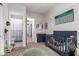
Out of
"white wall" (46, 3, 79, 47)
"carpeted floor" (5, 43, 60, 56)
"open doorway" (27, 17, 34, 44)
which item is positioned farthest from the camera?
"open doorway" (27, 17, 34, 44)

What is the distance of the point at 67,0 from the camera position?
1.88 m

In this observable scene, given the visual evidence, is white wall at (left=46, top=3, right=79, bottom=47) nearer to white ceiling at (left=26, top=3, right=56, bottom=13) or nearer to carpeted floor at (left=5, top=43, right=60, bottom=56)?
white ceiling at (left=26, top=3, right=56, bottom=13)

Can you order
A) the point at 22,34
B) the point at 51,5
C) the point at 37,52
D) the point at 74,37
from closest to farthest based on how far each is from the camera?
the point at 37,52
the point at 74,37
the point at 51,5
the point at 22,34

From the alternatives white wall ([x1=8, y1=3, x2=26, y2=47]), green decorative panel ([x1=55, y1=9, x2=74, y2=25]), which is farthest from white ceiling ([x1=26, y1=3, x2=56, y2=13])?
green decorative panel ([x1=55, y1=9, x2=74, y2=25])

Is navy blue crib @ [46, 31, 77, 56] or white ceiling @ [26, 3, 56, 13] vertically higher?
white ceiling @ [26, 3, 56, 13]

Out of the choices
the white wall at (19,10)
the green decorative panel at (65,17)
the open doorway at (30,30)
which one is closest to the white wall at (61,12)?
the green decorative panel at (65,17)

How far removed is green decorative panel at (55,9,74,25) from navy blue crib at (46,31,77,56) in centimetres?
21

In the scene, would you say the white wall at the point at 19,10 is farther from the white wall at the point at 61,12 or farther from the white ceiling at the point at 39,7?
the white wall at the point at 61,12

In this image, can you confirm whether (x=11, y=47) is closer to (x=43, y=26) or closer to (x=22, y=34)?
(x=22, y=34)

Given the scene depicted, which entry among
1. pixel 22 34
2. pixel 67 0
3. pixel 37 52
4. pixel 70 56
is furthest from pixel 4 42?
pixel 67 0

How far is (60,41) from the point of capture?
2.01 metres

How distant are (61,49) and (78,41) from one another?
364 mm

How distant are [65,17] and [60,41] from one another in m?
0.46

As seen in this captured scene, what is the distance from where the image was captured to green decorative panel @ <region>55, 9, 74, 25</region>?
1863 millimetres
